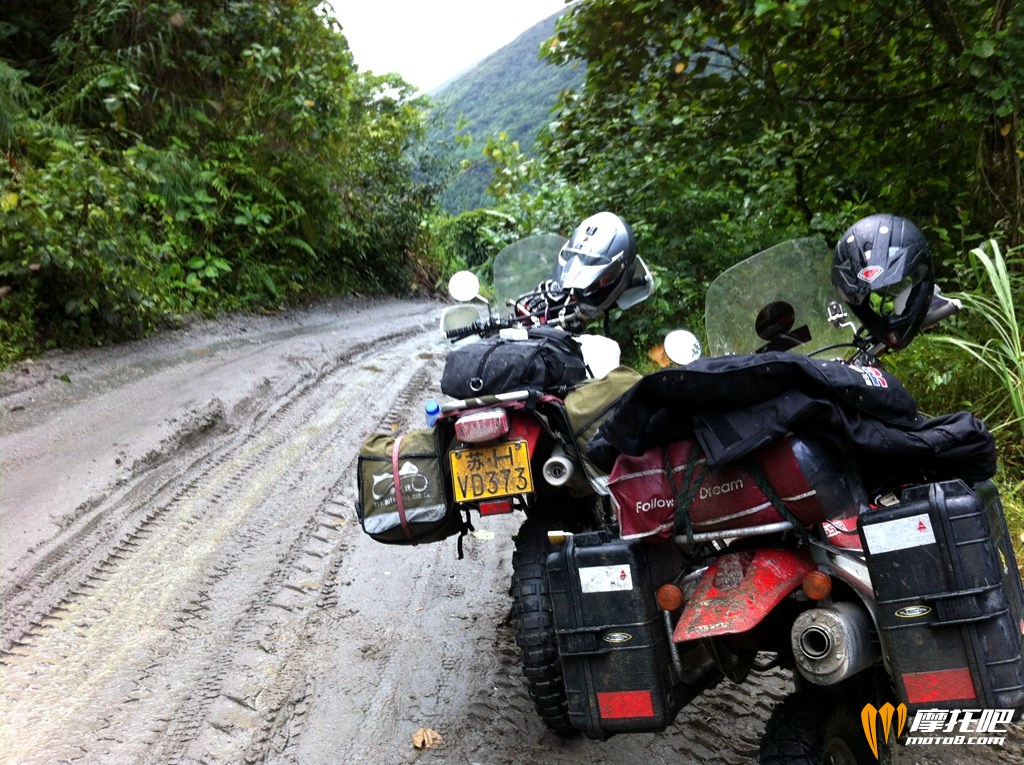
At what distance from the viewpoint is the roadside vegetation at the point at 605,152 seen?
5.79m

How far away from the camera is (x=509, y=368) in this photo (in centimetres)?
322

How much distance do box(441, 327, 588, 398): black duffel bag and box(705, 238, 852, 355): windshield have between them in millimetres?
634

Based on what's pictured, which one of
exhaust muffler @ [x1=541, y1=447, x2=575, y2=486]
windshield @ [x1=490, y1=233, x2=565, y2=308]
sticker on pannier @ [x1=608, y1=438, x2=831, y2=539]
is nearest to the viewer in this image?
sticker on pannier @ [x1=608, y1=438, x2=831, y2=539]

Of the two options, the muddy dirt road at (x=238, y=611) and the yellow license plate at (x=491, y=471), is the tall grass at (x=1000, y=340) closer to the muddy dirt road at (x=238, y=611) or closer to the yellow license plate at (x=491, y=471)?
the muddy dirt road at (x=238, y=611)

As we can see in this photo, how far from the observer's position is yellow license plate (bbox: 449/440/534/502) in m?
3.08

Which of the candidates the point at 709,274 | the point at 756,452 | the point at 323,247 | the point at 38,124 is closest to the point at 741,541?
the point at 756,452

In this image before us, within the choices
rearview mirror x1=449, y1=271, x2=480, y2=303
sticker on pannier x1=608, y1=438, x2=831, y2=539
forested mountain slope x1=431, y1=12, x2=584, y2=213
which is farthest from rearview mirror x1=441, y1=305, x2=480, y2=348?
Result: forested mountain slope x1=431, y1=12, x2=584, y2=213

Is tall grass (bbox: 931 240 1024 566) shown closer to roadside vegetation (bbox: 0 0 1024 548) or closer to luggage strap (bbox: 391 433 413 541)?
roadside vegetation (bbox: 0 0 1024 548)

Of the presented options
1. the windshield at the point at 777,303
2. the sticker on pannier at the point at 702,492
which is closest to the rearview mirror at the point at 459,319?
the windshield at the point at 777,303

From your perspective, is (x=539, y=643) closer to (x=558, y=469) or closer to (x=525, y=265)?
(x=558, y=469)

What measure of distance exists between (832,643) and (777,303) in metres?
1.61

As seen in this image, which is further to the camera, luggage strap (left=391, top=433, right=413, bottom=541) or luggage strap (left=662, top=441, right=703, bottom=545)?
luggage strap (left=391, top=433, right=413, bottom=541)

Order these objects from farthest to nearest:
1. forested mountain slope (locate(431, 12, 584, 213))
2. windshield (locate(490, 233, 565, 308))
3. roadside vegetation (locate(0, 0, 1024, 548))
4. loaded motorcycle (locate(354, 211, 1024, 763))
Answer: forested mountain slope (locate(431, 12, 584, 213)) < roadside vegetation (locate(0, 0, 1024, 548)) < windshield (locate(490, 233, 565, 308)) < loaded motorcycle (locate(354, 211, 1024, 763))

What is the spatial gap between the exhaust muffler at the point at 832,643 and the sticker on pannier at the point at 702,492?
0.23 meters
